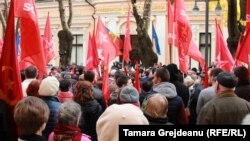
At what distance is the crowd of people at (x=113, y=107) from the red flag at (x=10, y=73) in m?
0.53

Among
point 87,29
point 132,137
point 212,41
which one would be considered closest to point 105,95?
point 132,137

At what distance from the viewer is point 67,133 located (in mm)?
5000

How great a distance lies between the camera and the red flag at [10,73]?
5.96 m

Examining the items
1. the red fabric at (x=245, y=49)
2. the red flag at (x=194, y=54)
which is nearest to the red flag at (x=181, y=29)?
the red flag at (x=194, y=54)

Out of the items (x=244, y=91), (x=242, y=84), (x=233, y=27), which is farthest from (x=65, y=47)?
(x=244, y=91)

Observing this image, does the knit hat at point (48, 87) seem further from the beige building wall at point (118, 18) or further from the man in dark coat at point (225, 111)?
the beige building wall at point (118, 18)

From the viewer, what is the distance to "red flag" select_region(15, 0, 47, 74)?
7.89 metres

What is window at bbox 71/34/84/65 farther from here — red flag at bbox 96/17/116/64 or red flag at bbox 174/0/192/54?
red flag at bbox 174/0/192/54

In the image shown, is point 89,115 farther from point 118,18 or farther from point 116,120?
point 118,18

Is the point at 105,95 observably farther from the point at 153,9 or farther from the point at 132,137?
the point at 153,9

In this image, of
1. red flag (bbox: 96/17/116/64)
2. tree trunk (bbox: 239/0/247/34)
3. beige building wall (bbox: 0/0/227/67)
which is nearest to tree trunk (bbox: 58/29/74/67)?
beige building wall (bbox: 0/0/227/67)

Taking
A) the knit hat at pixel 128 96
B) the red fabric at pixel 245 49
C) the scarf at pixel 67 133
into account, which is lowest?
the scarf at pixel 67 133

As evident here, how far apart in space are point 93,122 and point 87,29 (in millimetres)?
30624

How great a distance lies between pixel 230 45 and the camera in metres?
14.8
